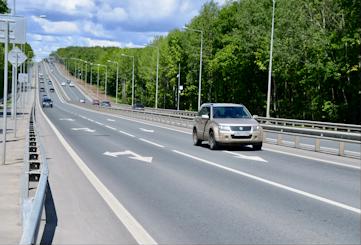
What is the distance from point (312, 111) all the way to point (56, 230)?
156 feet

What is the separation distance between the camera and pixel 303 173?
14.3 metres

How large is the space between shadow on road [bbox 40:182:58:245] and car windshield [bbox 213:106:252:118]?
13.0m

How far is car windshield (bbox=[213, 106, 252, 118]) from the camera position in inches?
877

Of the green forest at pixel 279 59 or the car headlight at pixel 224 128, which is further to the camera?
the green forest at pixel 279 59

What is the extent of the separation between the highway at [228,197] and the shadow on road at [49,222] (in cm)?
75

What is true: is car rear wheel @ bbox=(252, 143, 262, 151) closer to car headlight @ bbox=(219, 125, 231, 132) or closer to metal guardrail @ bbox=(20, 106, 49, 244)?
car headlight @ bbox=(219, 125, 231, 132)

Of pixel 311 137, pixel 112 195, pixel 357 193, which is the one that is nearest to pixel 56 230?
pixel 112 195

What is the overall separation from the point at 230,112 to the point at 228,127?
168 centimetres

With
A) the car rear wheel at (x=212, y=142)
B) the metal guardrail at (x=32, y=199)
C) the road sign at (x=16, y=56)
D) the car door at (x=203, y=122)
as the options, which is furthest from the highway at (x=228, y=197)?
the road sign at (x=16, y=56)

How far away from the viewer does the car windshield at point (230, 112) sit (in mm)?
22266

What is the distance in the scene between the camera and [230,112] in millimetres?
22469

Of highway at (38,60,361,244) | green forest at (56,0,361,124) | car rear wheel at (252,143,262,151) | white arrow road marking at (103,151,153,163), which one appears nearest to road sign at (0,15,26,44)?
highway at (38,60,361,244)

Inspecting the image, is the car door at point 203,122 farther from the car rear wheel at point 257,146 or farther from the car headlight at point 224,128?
the car rear wheel at point 257,146

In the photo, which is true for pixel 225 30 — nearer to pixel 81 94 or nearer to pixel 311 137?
pixel 311 137
